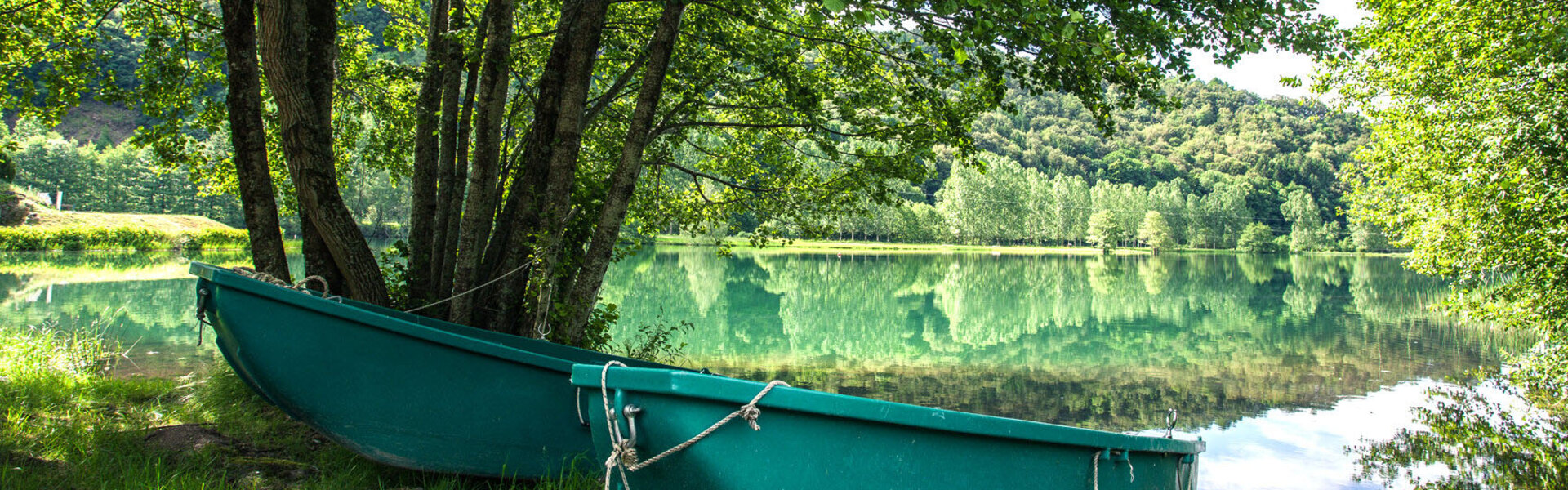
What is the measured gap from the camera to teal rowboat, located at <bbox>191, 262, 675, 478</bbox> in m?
4.12

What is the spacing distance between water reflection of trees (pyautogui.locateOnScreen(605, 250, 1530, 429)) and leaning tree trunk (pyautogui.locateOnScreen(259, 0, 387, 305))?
633cm

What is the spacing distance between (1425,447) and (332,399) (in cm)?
1035

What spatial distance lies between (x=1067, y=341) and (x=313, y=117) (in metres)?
15.0

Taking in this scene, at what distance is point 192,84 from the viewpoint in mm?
8633

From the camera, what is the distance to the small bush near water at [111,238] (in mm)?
37219

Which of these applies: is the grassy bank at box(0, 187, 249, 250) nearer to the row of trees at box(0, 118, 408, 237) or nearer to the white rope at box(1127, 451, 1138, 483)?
the row of trees at box(0, 118, 408, 237)

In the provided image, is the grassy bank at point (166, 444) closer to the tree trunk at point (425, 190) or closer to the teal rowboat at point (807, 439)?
the teal rowboat at point (807, 439)

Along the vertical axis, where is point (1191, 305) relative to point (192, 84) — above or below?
below

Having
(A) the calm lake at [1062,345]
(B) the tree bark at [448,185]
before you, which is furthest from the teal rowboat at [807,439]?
(A) the calm lake at [1062,345]

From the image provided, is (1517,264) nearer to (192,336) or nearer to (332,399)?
(332,399)

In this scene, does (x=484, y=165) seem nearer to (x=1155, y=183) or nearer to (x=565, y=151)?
(x=565, y=151)

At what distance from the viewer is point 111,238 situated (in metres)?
40.8

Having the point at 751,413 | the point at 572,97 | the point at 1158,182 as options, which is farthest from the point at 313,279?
the point at 1158,182

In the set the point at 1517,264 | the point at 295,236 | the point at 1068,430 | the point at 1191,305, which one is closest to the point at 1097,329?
the point at 1191,305
